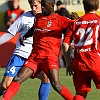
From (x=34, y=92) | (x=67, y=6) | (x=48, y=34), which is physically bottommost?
(x=67, y=6)

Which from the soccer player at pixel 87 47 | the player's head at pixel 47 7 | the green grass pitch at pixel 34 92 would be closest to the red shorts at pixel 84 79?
the soccer player at pixel 87 47

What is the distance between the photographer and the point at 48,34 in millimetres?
8555

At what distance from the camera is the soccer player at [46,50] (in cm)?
849

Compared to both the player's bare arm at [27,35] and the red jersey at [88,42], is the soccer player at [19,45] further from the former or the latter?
the red jersey at [88,42]

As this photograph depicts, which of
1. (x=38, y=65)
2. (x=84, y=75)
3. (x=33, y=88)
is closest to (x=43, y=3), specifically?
(x=38, y=65)

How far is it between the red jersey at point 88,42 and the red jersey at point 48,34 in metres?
0.86

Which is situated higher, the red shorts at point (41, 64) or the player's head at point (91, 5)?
the player's head at point (91, 5)

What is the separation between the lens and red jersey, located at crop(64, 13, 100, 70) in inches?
300

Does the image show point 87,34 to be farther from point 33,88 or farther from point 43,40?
point 33,88

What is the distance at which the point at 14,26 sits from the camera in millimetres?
8992

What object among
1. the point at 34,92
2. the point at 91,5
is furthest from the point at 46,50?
the point at 34,92

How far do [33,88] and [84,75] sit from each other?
4488 millimetres

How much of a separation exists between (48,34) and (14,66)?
3.06ft

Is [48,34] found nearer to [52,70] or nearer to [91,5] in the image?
[52,70]
